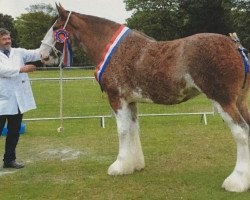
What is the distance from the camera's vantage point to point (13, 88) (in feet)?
23.4

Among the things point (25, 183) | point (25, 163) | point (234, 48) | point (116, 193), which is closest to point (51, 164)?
point (25, 163)

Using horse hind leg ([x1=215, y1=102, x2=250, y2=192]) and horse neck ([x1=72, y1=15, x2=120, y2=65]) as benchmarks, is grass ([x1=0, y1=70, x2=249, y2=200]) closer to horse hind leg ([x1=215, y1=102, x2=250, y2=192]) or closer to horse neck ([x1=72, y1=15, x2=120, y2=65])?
horse hind leg ([x1=215, y1=102, x2=250, y2=192])

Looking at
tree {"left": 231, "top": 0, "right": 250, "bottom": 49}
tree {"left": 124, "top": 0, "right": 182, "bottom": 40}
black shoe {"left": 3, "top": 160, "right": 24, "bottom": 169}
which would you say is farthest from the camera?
tree {"left": 124, "top": 0, "right": 182, "bottom": 40}

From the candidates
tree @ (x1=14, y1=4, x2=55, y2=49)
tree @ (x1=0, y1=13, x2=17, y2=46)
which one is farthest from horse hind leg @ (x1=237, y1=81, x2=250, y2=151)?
tree @ (x1=0, y1=13, x2=17, y2=46)

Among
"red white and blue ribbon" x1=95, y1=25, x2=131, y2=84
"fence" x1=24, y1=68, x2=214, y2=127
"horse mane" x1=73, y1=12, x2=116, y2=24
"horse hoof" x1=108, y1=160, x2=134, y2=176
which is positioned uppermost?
"horse mane" x1=73, y1=12, x2=116, y2=24

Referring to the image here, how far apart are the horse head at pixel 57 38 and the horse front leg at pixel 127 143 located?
1.30m

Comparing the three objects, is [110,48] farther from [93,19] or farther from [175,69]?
[175,69]

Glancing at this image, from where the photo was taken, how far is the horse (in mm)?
5672

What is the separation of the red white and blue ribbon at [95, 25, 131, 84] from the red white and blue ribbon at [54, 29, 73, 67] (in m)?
0.59

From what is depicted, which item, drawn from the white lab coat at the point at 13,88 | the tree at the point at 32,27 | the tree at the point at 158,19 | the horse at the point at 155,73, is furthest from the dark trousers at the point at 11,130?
the tree at the point at 32,27

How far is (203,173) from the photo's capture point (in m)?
6.74

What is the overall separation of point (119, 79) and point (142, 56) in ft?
1.53

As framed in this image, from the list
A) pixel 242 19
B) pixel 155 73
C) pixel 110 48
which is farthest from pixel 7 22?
pixel 155 73

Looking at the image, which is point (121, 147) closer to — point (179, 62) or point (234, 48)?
point (179, 62)
